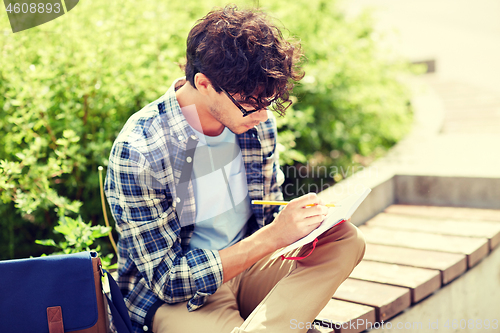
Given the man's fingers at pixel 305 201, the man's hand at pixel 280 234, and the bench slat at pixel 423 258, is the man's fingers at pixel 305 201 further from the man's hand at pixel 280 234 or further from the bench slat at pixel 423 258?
the bench slat at pixel 423 258

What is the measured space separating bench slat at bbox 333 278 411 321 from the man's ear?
3.78 ft

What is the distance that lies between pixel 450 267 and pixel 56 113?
2.44 m

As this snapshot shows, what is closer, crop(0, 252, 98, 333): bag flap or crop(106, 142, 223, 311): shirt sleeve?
crop(0, 252, 98, 333): bag flap

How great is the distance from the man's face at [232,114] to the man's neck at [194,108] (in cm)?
6

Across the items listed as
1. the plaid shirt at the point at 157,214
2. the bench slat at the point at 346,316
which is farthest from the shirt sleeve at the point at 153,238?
the bench slat at the point at 346,316

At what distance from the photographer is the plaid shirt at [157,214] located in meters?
1.77

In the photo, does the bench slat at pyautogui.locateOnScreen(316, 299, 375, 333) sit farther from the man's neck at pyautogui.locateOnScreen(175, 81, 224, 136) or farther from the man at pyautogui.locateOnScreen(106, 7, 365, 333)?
the man's neck at pyautogui.locateOnScreen(175, 81, 224, 136)

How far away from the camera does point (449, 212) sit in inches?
128

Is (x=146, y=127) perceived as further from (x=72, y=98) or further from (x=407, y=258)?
(x=407, y=258)

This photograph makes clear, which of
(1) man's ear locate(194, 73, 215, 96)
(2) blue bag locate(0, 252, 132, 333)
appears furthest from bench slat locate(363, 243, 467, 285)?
(2) blue bag locate(0, 252, 132, 333)

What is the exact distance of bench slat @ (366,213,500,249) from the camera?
2.83 m

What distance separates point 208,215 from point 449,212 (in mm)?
2045

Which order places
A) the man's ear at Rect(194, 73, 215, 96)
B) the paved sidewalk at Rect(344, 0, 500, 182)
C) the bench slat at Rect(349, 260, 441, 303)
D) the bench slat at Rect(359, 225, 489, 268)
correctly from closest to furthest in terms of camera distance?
the man's ear at Rect(194, 73, 215, 96) → the bench slat at Rect(349, 260, 441, 303) → the bench slat at Rect(359, 225, 489, 268) → the paved sidewalk at Rect(344, 0, 500, 182)

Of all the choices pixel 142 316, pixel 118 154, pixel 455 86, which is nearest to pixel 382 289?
pixel 142 316
